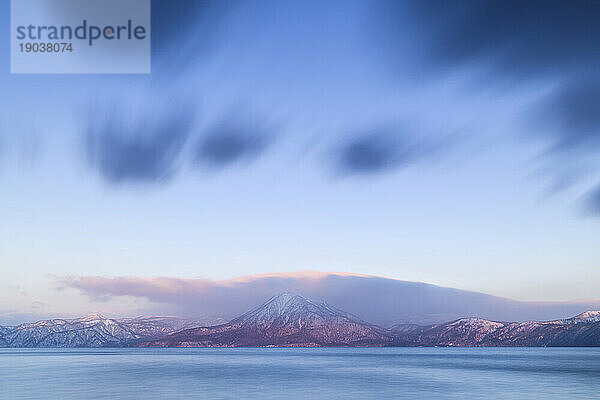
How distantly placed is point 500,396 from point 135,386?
46.3 meters

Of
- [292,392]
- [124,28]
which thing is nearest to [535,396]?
[292,392]

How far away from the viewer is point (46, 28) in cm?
4741

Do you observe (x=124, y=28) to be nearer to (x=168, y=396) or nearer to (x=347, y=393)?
(x=168, y=396)

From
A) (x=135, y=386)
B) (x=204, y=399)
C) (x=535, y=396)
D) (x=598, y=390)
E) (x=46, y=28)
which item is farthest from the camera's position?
(x=135, y=386)

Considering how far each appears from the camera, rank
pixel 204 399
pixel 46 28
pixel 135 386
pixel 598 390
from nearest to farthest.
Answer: pixel 46 28
pixel 204 399
pixel 598 390
pixel 135 386

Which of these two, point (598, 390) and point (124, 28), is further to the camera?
point (598, 390)

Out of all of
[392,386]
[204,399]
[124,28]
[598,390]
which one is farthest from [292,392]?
[124,28]

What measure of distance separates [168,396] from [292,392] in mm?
14879

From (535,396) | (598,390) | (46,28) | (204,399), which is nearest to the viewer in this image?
(46,28)

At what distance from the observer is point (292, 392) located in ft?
228

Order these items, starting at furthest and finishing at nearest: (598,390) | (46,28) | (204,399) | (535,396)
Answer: (598,390) < (535,396) < (204,399) < (46,28)

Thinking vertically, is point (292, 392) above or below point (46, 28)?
below

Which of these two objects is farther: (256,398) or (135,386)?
(135,386)

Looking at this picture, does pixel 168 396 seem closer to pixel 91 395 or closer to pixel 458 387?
pixel 91 395
